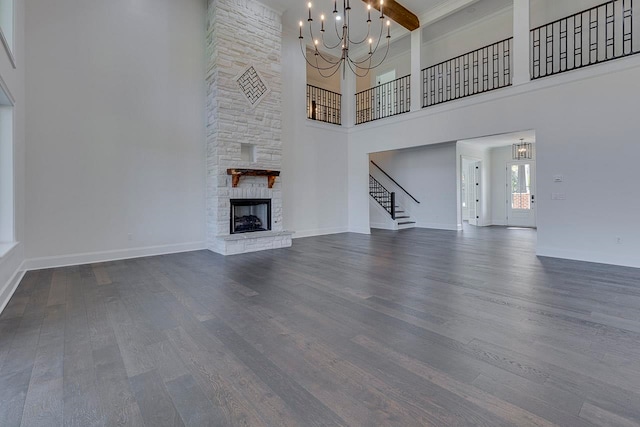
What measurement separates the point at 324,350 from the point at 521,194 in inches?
432

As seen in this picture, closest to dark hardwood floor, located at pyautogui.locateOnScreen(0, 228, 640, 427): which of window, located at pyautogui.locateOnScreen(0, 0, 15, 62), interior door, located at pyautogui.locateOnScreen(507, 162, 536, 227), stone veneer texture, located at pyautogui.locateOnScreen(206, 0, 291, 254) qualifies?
stone veneer texture, located at pyautogui.locateOnScreen(206, 0, 291, 254)

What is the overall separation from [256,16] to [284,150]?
292 cm

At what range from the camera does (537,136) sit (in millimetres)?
5336

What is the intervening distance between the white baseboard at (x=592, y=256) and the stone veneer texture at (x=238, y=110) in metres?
4.91

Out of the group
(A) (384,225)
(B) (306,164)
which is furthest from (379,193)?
(B) (306,164)

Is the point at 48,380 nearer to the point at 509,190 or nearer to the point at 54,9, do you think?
the point at 54,9

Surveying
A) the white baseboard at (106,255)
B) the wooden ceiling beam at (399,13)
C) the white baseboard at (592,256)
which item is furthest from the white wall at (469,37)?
the white baseboard at (106,255)

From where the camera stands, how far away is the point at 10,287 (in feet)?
11.1

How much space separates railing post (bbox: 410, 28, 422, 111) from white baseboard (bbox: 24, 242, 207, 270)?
5.86 metres

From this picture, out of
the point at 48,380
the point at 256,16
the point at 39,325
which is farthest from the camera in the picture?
the point at 256,16

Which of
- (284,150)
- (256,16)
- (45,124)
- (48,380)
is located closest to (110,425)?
(48,380)

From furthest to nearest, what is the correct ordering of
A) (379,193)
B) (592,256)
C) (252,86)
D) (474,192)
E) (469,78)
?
(474,192), (379,193), (469,78), (252,86), (592,256)

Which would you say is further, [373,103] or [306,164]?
[373,103]

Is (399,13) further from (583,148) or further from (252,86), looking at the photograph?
Result: (583,148)
